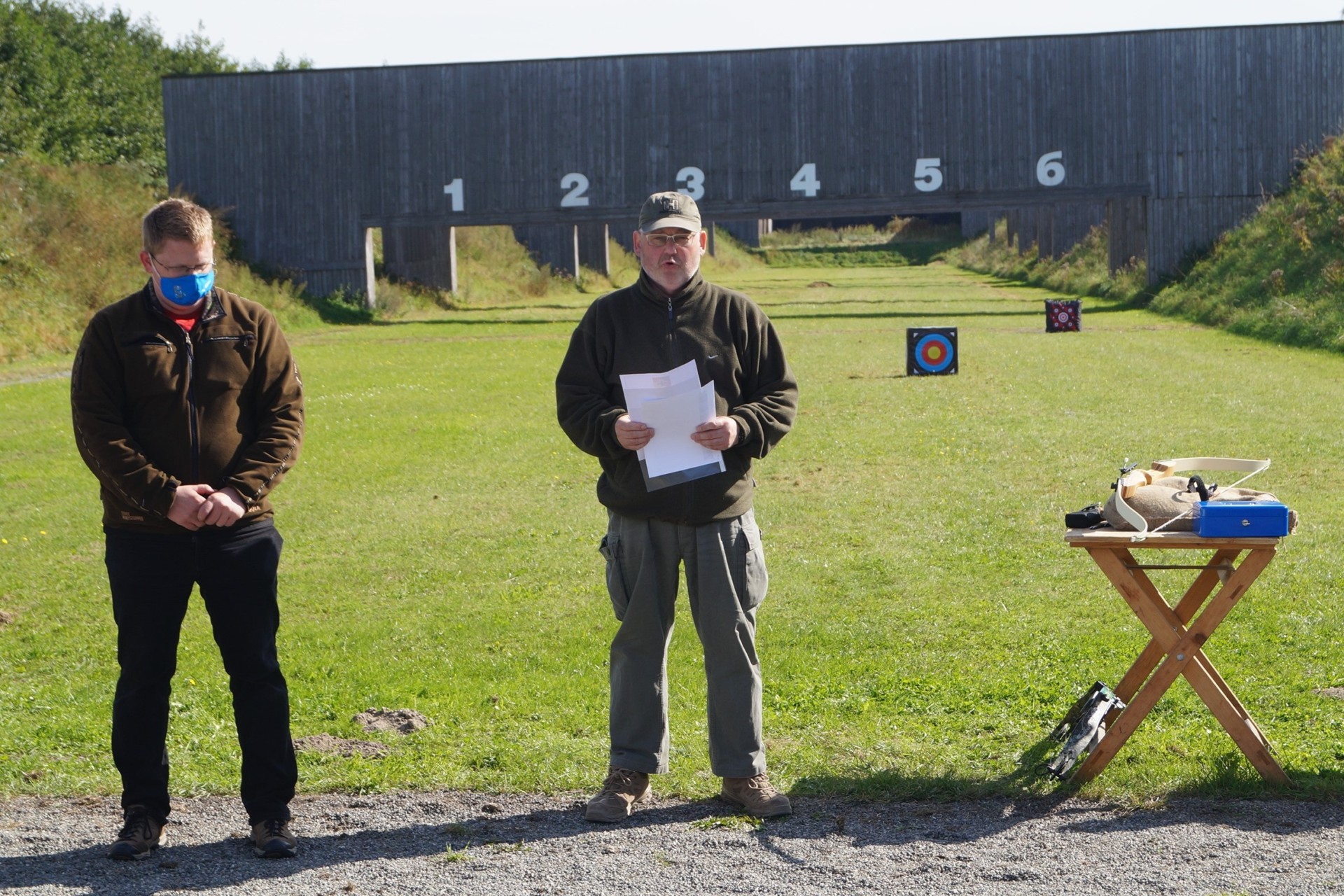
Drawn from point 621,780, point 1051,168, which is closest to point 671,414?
point 621,780

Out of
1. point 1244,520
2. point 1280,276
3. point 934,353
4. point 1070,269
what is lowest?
point 1244,520

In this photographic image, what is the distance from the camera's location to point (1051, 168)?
108ft

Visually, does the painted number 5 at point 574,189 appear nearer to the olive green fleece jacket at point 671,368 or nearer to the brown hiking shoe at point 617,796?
the olive green fleece jacket at point 671,368

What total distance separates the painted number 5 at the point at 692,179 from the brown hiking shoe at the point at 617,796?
1165 inches

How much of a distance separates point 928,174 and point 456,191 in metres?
11.1

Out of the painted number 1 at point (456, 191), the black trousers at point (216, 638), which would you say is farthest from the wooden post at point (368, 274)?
the black trousers at point (216, 638)

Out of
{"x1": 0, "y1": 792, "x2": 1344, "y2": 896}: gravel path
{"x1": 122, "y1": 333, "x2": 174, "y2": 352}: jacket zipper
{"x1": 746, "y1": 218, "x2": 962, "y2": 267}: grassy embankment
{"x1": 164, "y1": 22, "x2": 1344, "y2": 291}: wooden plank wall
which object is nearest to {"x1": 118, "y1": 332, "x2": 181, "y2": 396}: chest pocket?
{"x1": 122, "y1": 333, "x2": 174, "y2": 352}: jacket zipper

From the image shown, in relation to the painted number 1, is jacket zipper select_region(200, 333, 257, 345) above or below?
below

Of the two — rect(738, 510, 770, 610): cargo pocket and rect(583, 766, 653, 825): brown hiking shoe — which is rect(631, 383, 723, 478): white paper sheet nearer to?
rect(738, 510, 770, 610): cargo pocket

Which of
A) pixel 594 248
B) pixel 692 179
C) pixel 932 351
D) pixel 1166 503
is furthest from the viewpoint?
pixel 594 248

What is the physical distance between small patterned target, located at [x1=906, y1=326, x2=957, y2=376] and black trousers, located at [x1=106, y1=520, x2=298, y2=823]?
602 inches

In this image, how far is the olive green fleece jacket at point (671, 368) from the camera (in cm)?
454

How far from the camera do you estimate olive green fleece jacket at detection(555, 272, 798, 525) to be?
454 cm

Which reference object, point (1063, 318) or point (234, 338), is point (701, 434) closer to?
point (234, 338)
